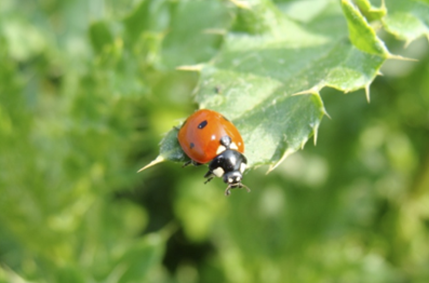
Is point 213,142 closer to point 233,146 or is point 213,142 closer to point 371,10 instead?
point 233,146

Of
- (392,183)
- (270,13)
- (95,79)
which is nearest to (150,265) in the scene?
(95,79)

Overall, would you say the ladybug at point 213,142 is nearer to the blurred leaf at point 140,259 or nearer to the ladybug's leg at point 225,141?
the ladybug's leg at point 225,141

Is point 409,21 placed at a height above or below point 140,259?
above

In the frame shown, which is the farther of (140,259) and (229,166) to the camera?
(140,259)

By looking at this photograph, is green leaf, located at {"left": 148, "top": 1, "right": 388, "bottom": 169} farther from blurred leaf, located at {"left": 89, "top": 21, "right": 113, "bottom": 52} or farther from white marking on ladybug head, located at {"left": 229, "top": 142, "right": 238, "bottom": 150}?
blurred leaf, located at {"left": 89, "top": 21, "right": 113, "bottom": 52}

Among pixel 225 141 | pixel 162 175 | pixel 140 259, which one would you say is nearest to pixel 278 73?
pixel 225 141

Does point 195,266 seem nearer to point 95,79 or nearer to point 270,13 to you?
point 95,79

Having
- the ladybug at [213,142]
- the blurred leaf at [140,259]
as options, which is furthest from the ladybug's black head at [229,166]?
the blurred leaf at [140,259]
